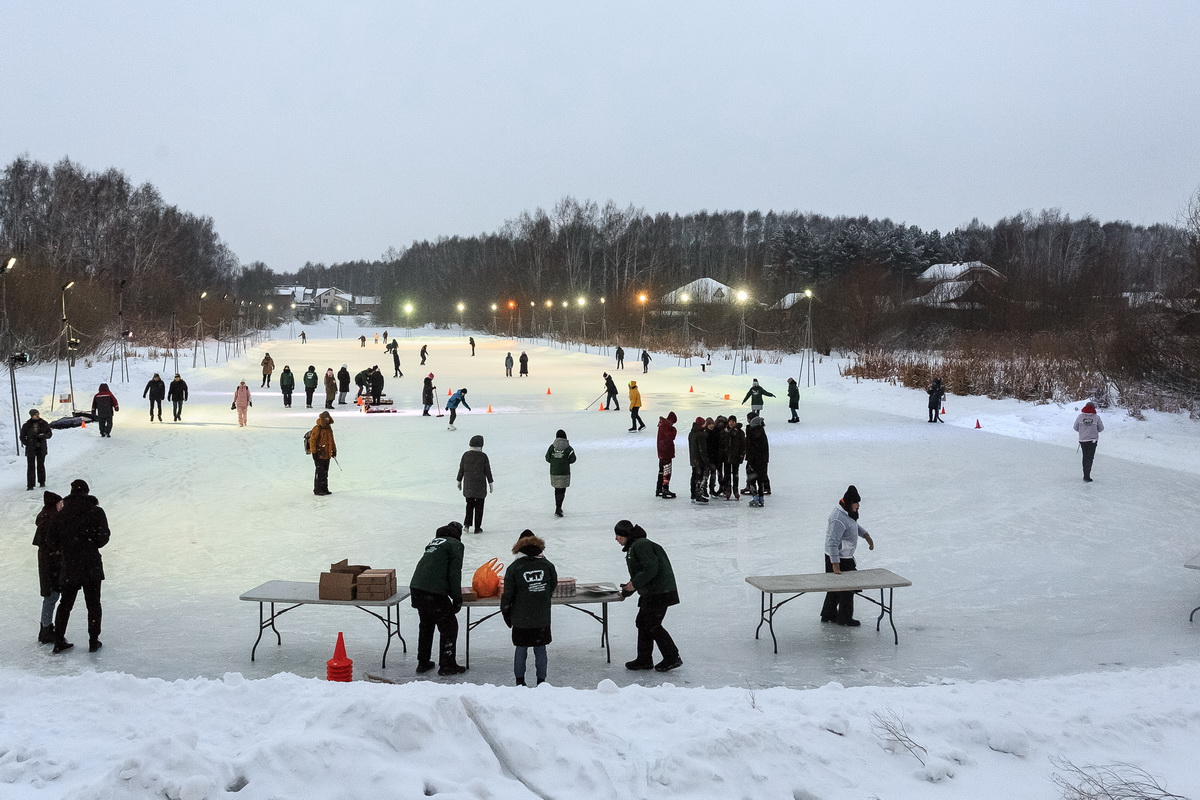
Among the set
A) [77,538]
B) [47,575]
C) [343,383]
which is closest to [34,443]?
[47,575]

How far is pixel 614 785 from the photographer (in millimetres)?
4660

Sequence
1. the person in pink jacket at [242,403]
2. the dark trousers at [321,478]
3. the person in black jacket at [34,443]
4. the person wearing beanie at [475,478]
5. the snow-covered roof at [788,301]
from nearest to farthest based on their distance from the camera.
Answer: the person wearing beanie at [475,478], the dark trousers at [321,478], the person in black jacket at [34,443], the person in pink jacket at [242,403], the snow-covered roof at [788,301]

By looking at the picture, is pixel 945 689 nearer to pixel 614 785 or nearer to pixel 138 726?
pixel 614 785

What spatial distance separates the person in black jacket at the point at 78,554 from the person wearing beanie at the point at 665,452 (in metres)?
8.49

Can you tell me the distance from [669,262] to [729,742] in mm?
104702

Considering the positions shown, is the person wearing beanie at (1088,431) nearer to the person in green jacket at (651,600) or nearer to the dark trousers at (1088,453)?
the dark trousers at (1088,453)

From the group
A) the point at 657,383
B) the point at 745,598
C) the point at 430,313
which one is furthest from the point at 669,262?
the point at 745,598

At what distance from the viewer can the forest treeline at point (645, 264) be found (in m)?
60.2

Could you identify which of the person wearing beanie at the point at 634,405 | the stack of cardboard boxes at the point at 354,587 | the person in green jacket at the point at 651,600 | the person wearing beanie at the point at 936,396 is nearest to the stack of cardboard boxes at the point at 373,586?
the stack of cardboard boxes at the point at 354,587

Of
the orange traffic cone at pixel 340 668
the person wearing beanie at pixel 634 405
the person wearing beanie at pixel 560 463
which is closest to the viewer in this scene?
the orange traffic cone at pixel 340 668

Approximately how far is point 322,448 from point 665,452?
5.82m

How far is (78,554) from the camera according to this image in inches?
311

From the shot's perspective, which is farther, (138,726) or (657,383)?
(657,383)

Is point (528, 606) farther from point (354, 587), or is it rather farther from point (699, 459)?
point (699, 459)
